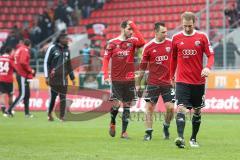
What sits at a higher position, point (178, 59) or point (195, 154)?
point (178, 59)

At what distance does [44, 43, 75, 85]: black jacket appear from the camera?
21312 millimetres

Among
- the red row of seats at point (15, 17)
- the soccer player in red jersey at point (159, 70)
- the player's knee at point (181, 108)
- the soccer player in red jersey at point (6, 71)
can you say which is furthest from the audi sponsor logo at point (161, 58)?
the red row of seats at point (15, 17)

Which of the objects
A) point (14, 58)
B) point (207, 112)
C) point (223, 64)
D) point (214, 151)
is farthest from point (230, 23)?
point (214, 151)

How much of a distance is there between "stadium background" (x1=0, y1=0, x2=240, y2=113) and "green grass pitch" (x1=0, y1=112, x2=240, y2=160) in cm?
670

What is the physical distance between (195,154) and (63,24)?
25.9 meters

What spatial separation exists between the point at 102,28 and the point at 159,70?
808 inches

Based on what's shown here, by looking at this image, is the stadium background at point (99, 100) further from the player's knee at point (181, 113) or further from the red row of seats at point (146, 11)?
the player's knee at point (181, 113)

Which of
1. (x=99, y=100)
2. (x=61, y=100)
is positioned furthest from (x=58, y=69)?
(x=99, y=100)

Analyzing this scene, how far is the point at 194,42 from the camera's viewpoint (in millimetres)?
13352

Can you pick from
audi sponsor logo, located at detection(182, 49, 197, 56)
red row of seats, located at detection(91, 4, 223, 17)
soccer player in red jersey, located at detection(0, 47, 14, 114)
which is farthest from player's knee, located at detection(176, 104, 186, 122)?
red row of seats, located at detection(91, 4, 223, 17)

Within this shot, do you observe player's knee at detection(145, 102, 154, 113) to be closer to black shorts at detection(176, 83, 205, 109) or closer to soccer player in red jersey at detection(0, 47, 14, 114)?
black shorts at detection(176, 83, 205, 109)

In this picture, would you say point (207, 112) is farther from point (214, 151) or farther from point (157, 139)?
point (214, 151)

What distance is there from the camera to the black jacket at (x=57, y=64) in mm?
21312

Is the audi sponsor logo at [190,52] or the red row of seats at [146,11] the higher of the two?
the red row of seats at [146,11]
